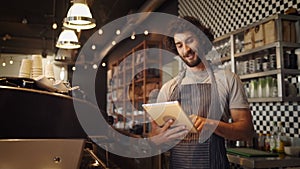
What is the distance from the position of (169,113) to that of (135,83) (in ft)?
15.7

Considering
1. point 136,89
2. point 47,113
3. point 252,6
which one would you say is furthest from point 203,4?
point 47,113

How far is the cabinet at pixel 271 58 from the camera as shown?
2652mm

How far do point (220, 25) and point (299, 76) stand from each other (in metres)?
1.47

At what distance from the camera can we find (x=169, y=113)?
1441mm

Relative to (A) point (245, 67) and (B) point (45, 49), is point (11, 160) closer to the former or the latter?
(A) point (245, 67)

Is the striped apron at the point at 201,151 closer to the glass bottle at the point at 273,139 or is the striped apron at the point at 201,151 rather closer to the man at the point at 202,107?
the man at the point at 202,107

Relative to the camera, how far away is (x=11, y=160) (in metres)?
1.26

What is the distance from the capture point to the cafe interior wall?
9.24 feet

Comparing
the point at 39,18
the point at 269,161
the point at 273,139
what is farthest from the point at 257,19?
the point at 39,18

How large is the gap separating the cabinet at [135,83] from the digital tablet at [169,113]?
130 inches

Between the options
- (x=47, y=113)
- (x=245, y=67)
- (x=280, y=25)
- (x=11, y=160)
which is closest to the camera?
(x=11, y=160)

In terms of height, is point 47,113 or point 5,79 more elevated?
point 5,79

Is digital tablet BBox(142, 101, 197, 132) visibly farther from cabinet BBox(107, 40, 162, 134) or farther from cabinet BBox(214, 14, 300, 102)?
cabinet BBox(107, 40, 162, 134)

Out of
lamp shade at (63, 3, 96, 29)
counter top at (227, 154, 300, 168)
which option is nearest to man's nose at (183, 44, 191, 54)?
counter top at (227, 154, 300, 168)
